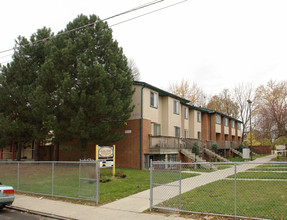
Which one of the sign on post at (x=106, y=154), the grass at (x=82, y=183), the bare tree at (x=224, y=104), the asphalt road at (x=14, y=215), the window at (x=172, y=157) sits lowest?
the asphalt road at (x=14, y=215)

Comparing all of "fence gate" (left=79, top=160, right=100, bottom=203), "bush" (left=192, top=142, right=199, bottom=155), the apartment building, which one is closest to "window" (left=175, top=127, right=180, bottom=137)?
the apartment building

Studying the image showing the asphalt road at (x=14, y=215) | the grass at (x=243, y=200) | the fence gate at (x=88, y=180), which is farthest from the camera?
the fence gate at (x=88, y=180)

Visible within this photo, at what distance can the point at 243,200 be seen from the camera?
375 inches

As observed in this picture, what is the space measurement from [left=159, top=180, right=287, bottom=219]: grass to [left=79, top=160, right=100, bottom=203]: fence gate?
3.07 m

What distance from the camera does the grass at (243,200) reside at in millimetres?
7848

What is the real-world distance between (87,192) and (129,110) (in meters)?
10.3

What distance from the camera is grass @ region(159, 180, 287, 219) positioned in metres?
7.85

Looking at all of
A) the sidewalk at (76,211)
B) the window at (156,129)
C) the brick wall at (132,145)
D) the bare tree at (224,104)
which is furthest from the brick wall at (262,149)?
the sidewalk at (76,211)

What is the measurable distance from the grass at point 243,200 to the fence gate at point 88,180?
3.07 metres

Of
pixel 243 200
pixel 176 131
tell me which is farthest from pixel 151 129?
pixel 243 200

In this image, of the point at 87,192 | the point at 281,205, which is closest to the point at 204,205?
the point at 281,205

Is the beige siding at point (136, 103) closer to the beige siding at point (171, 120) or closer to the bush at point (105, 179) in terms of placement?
the beige siding at point (171, 120)

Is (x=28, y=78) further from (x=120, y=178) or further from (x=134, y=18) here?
(x=134, y=18)

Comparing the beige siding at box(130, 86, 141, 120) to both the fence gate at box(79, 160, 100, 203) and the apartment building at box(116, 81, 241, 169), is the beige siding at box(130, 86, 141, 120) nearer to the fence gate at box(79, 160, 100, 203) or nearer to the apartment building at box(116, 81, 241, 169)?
the apartment building at box(116, 81, 241, 169)
